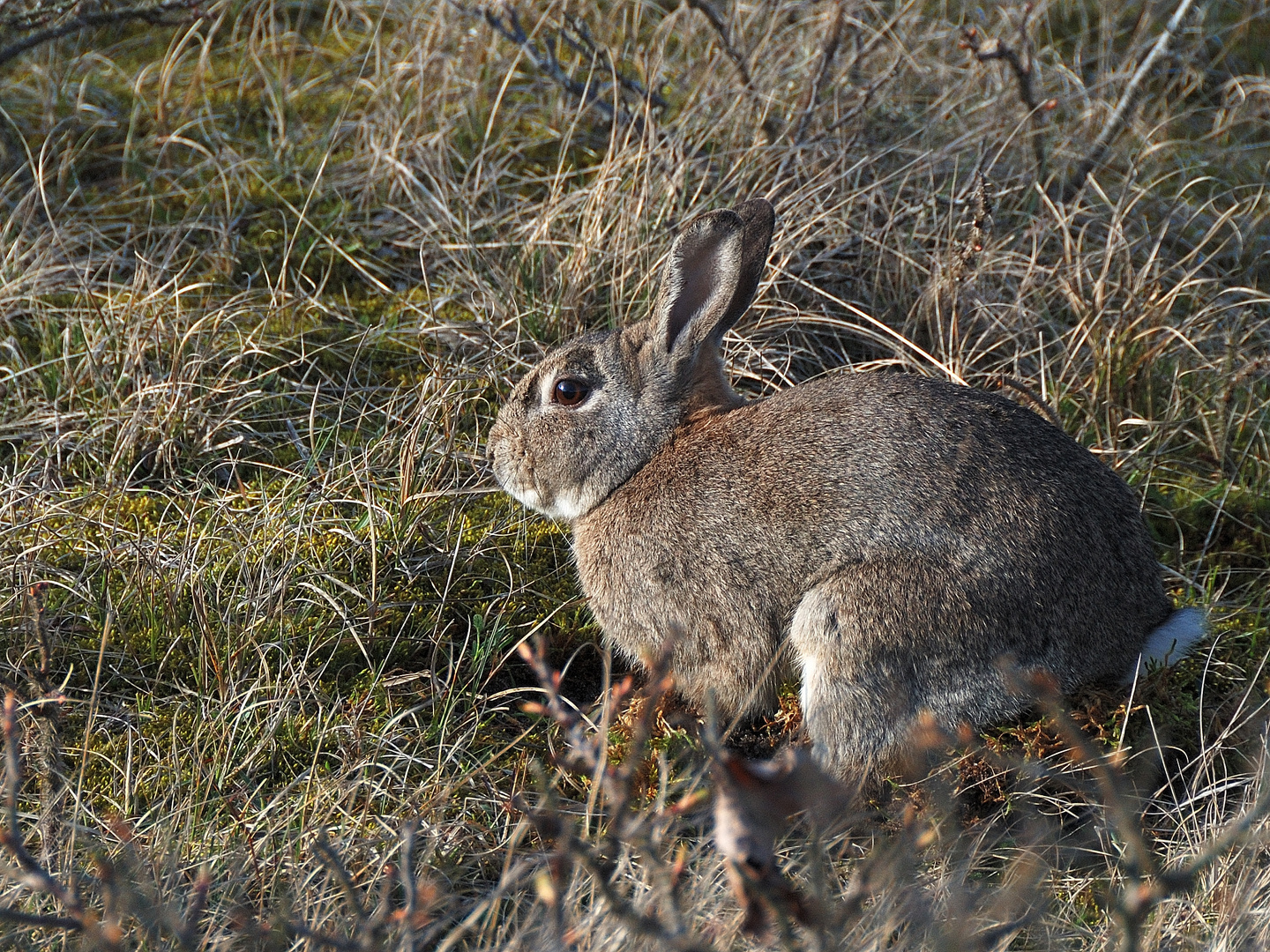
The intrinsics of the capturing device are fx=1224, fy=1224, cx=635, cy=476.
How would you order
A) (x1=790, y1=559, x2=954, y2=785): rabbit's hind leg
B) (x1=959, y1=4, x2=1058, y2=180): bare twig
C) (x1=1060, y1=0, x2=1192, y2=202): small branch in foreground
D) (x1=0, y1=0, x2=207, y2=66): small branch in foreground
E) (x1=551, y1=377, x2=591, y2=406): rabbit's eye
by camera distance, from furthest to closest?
(x1=1060, y1=0, x2=1192, y2=202): small branch in foreground, (x1=0, y1=0, x2=207, y2=66): small branch in foreground, (x1=959, y1=4, x2=1058, y2=180): bare twig, (x1=551, y1=377, x2=591, y2=406): rabbit's eye, (x1=790, y1=559, x2=954, y2=785): rabbit's hind leg

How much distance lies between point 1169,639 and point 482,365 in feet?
9.55

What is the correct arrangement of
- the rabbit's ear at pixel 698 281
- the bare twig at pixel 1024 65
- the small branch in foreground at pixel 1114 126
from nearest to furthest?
the rabbit's ear at pixel 698 281 → the bare twig at pixel 1024 65 → the small branch in foreground at pixel 1114 126

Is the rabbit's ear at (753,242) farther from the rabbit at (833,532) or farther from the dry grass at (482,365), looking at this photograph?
the dry grass at (482,365)

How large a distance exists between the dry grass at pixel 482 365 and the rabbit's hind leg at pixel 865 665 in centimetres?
25

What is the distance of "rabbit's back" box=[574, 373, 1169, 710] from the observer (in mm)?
3682

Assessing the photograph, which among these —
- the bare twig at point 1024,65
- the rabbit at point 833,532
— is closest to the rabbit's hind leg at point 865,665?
the rabbit at point 833,532

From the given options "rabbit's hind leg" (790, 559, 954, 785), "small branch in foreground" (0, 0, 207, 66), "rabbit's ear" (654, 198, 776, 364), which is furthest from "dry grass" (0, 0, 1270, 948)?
"rabbit's ear" (654, 198, 776, 364)

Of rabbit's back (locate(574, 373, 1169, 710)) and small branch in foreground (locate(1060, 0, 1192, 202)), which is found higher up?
small branch in foreground (locate(1060, 0, 1192, 202))

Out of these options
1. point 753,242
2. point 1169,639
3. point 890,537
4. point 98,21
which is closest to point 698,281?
point 753,242

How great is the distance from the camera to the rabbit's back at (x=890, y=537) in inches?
145

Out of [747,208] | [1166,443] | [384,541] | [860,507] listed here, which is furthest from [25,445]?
[1166,443]

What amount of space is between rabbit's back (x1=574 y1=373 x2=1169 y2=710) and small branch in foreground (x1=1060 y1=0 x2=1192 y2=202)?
2.61m

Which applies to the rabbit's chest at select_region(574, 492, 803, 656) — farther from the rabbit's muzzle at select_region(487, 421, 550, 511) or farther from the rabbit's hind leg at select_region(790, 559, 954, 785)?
the rabbit's muzzle at select_region(487, 421, 550, 511)

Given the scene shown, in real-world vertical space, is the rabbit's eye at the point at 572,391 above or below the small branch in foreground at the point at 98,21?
below
